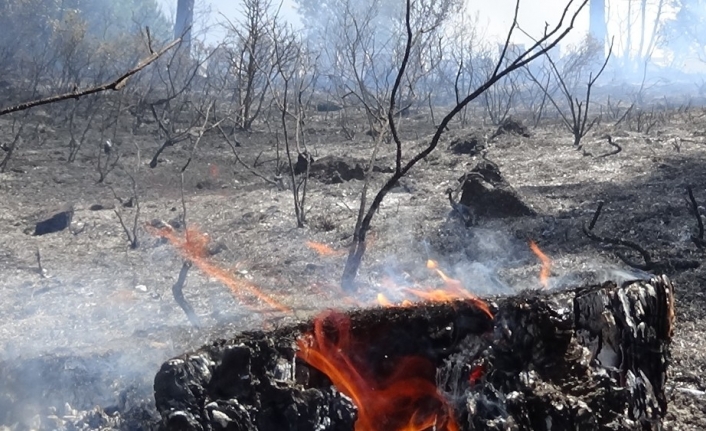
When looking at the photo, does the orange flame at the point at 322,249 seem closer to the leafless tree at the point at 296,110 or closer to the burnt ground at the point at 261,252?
the burnt ground at the point at 261,252

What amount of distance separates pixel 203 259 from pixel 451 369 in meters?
4.17

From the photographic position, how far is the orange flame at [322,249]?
19.7 feet

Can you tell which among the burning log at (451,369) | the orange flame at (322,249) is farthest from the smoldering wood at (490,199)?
the burning log at (451,369)

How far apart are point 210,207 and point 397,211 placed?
2321mm

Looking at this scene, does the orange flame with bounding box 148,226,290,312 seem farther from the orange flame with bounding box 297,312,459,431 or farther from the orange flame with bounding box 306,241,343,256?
the orange flame with bounding box 297,312,459,431

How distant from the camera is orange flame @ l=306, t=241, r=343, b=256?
5999 mm

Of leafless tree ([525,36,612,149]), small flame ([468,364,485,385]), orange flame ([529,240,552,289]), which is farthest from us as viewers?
leafless tree ([525,36,612,149])

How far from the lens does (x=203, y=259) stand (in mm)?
6102

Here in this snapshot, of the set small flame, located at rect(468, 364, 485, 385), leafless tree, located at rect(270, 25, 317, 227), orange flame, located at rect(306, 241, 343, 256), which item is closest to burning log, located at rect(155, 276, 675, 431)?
small flame, located at rect(468, 364, 485, 385)

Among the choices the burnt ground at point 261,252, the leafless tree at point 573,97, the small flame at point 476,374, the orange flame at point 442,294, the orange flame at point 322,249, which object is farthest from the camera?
the leafless tree at point 573,97

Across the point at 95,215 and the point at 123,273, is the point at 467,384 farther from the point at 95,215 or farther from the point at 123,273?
the point at 95,215

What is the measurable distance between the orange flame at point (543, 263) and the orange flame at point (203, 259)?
5.46 ft

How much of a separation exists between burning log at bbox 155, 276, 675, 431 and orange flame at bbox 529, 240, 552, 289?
1.80 m

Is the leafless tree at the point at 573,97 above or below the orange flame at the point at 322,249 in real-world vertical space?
above
